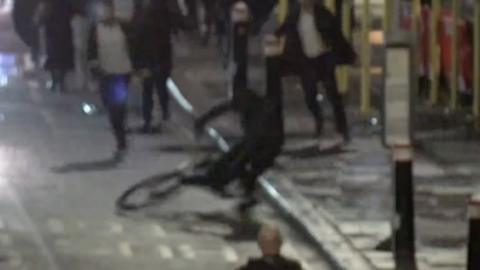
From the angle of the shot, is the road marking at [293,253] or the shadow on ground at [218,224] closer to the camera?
the road marking at [293,253]

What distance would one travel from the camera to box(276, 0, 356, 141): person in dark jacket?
63.1ft

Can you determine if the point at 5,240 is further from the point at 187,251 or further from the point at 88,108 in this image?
the point at 88,108

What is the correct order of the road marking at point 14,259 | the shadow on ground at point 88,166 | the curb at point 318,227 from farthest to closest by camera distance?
the shadow on ground at point 88,166 < the road marking at point 14,259 < the curb at point 318,227

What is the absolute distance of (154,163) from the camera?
19.0m

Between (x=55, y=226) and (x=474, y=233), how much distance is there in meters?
5.84

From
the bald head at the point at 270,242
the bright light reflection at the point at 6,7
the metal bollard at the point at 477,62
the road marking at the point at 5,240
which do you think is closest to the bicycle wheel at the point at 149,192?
the road marking at the point at 5,240

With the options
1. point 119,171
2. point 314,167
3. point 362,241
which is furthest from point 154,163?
point 362,241

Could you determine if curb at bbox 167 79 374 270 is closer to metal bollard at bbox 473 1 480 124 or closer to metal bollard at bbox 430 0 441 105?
metal bollard at bbox 473 1 480 124

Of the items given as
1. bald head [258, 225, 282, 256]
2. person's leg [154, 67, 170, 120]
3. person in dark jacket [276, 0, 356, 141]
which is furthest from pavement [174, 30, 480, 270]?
bald head [258, 225, 282, 256]

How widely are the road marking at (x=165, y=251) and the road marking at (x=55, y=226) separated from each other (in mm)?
1178

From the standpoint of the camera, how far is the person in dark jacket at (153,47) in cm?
2128

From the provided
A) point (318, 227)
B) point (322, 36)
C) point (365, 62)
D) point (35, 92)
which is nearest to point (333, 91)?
point (322, 36)

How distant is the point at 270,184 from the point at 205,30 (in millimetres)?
14495

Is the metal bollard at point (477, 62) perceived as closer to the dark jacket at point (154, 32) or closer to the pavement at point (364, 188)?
the pavement at point (364, 188)
